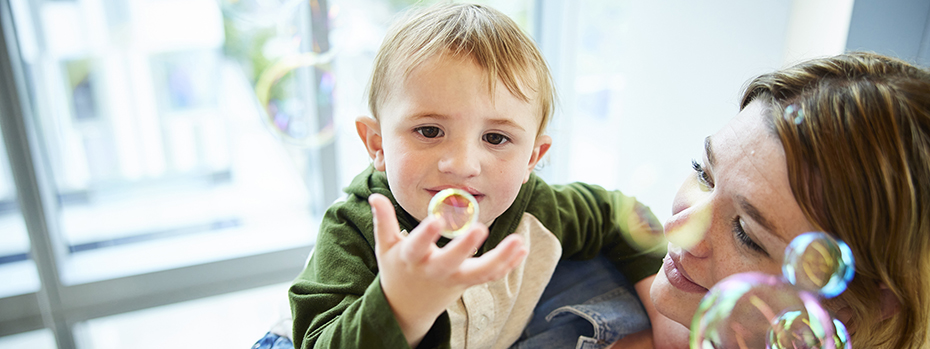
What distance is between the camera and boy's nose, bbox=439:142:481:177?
861 mm

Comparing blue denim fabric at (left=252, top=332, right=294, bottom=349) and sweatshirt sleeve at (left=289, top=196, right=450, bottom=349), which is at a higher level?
sweatshirt sleeve at (left=289, top=196, right=450, bottom=349)

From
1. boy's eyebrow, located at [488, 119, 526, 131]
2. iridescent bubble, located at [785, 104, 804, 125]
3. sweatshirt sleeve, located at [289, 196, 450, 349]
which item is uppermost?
iridescent bubble, located at [785, 104, 804, 125]

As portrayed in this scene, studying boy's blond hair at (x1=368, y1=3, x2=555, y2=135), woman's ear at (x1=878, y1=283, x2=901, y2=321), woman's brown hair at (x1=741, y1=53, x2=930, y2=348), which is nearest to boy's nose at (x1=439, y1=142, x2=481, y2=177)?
boy's blond hair at (x1=368, y1=3, x2=555, y2=135)

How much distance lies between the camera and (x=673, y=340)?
3.53ft

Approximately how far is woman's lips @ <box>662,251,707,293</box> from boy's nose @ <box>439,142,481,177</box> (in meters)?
0.35

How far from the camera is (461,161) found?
34.0 inches

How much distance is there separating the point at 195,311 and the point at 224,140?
0.80 metres

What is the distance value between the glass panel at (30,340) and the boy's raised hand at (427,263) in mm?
1978

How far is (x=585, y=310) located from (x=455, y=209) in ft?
1.42

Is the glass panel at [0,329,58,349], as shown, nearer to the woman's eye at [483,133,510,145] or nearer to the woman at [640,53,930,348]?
the woman's eye at [483,133,510,145]

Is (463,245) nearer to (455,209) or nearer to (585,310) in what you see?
(455,209)

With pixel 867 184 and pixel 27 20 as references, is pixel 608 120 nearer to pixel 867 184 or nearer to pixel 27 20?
pixel 867 184

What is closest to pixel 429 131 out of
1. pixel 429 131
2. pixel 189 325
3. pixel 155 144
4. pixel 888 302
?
pixel 429 131

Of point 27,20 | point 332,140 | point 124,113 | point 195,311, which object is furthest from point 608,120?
point 27,20
